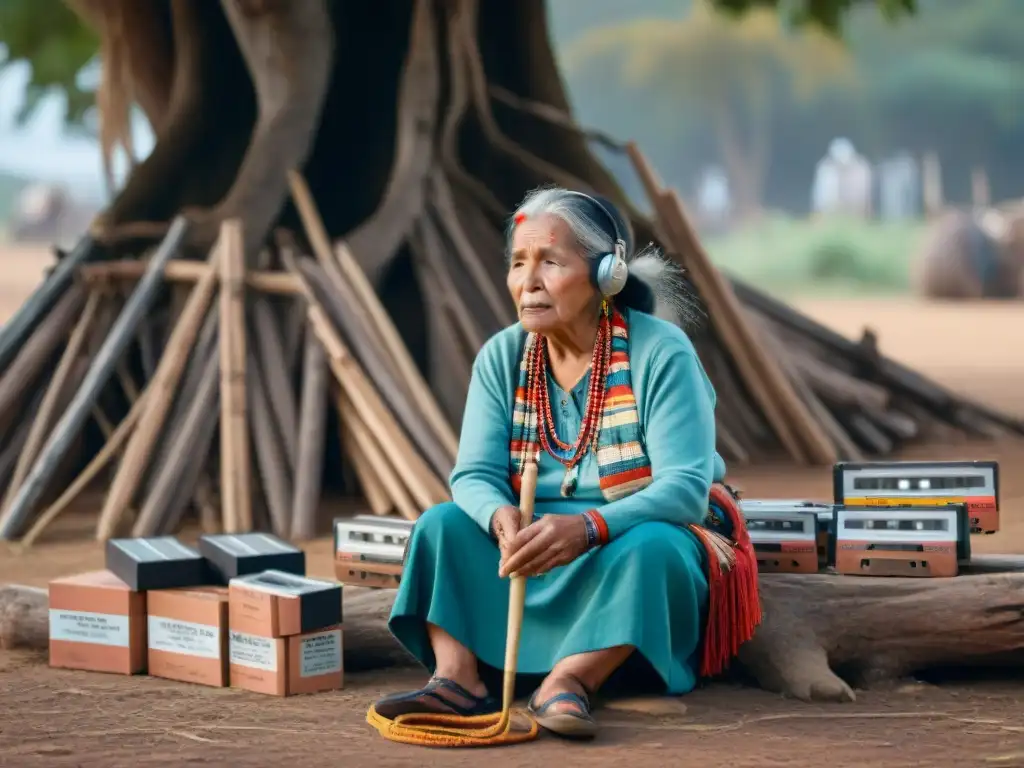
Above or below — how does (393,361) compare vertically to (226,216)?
below

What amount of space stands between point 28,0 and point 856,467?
35.0 ft

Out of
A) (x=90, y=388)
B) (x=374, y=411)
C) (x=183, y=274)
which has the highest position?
(x=183, y=274)

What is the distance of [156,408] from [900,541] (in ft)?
12.0

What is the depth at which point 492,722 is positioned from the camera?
349 centimetres

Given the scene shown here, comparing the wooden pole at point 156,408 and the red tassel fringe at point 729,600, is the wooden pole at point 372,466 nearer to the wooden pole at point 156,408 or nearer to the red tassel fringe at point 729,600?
the wooden pole at point 156,408

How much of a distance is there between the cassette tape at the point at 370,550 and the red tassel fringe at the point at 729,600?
907 millimetres

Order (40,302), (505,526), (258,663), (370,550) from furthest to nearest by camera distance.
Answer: (40,302)
(370,550)
(258,663)
(505,526)

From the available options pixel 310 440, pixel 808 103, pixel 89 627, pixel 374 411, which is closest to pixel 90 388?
pixel 310 440

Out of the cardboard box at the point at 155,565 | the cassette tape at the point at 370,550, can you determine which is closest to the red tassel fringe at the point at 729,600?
Result: the cassette tape at the point at 370,550

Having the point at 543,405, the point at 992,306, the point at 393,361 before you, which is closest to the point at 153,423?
the point at 393,361

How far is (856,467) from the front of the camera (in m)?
4.33

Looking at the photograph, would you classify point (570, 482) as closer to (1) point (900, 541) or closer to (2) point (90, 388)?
(1) point (900, 541)

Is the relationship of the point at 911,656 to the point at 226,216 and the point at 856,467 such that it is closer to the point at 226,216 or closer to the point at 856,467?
the point at 856,467

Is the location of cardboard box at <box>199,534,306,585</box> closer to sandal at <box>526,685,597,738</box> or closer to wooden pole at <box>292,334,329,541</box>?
sandal at <box>526,685,597,738</box>
